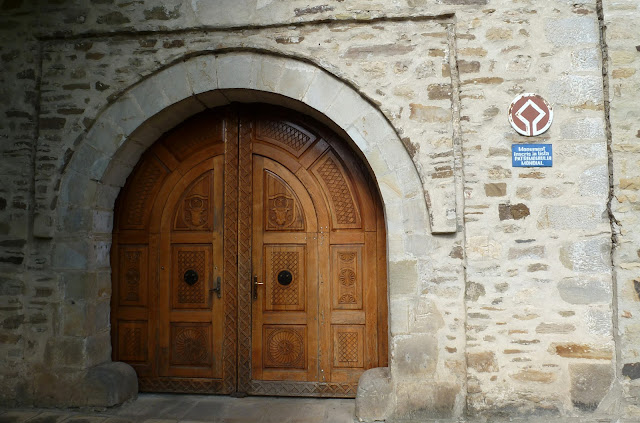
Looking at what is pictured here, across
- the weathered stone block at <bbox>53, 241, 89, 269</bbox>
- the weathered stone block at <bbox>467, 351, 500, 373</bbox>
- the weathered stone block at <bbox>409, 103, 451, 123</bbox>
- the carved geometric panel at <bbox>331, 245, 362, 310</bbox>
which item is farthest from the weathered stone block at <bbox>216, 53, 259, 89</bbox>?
the weathered stone block at <bbox>467, 351, 500, 373</bbox>

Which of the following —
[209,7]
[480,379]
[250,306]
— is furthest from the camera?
[250,306]

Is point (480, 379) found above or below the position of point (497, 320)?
below

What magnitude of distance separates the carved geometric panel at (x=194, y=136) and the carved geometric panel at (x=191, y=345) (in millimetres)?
1349

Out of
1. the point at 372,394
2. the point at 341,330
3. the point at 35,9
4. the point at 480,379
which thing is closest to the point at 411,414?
the point at 372,394

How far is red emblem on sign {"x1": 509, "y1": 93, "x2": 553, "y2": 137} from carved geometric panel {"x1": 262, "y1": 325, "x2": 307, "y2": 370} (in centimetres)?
209

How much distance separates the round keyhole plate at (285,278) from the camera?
3311 mm

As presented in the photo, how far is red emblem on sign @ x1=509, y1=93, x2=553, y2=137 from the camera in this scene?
2818 mm

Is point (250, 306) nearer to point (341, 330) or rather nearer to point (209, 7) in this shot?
point (341, 330)

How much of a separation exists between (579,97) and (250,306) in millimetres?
2727

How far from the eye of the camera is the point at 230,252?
132 inches

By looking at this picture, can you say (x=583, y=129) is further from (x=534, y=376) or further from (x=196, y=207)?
(x=196, y=207)

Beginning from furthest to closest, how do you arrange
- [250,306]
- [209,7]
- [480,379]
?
[250,306], [209,7], [480,379]

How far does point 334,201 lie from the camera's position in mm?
3318

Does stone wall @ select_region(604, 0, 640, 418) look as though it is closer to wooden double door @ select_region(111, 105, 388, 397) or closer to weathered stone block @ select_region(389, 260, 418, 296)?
weathered stone block @ select_region(389, 260, 418, 296)
